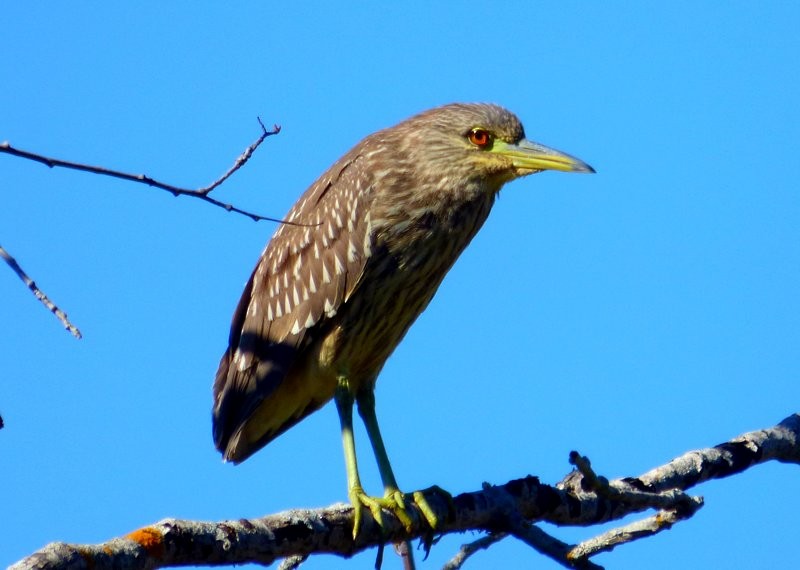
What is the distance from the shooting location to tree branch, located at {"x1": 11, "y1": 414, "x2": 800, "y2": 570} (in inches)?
135

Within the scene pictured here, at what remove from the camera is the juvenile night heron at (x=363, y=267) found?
568cm

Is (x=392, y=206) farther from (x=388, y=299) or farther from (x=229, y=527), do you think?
(x=229, y=527)

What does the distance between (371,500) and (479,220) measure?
1.67 meters

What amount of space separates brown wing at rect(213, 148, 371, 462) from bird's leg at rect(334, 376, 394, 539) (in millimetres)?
314

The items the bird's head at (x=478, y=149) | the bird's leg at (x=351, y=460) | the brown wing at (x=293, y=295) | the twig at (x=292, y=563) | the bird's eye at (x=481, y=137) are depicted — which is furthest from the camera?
the bird's eye at (x=481, y=137)

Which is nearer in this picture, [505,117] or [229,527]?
[229,527]

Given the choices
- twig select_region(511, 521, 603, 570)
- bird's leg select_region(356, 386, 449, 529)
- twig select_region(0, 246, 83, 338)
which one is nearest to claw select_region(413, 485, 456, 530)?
bird's leg select_region(356, 386, 449, 529)

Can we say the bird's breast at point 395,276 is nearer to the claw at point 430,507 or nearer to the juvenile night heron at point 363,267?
the juvenile night heron at point 363,267

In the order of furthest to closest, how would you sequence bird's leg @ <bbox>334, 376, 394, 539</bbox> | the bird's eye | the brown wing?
the bird's eye → the brown wing → bird's leg @ <bbox>334, 376, 394, 539</bbox>

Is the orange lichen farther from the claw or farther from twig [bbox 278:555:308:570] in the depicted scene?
the claw

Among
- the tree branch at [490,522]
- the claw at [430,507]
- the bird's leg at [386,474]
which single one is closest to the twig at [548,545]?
the tree branch at [490,522]

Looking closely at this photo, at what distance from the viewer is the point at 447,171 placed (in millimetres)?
5879

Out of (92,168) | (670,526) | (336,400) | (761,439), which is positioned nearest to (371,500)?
(336,400)

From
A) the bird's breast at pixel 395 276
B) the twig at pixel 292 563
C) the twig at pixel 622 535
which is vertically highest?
the bird's breast at pixel 395 276
